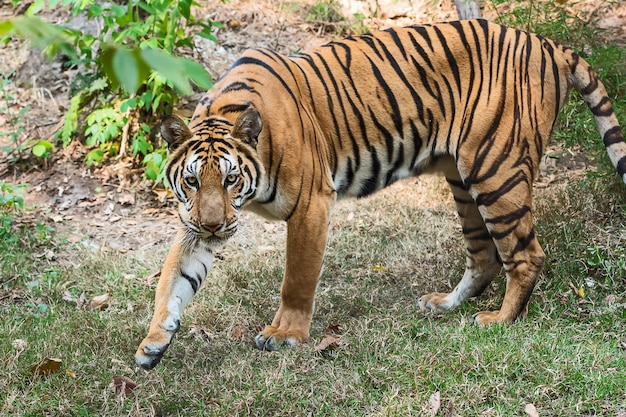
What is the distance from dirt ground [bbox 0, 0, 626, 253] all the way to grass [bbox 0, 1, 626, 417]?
15.1 inches

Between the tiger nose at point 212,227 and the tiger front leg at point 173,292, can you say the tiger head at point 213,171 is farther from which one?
the tiger front leg at point 173,292

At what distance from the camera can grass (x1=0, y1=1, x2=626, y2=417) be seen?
3.46m

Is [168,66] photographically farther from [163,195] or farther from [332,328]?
[163,195]

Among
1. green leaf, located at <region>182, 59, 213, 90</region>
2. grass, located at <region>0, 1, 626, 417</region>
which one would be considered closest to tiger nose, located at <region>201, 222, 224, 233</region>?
grass, located at <region>0, 1, 626, 417</region>

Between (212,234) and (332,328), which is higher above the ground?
(212,234)

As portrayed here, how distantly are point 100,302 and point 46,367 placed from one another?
107 cm

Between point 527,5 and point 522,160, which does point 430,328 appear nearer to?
point 522,160

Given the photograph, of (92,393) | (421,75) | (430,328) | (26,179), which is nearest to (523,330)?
(430,328)

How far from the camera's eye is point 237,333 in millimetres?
4336

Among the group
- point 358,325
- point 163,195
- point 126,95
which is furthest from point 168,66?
point 126,95

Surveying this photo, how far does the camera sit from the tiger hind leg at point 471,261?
463cm

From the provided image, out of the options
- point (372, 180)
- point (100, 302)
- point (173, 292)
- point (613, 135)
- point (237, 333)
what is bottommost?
point (100, 302)

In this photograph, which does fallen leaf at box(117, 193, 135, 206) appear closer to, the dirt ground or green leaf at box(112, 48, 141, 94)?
the dirt ground

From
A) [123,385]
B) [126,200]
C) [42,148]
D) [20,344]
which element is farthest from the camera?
[42,148]
